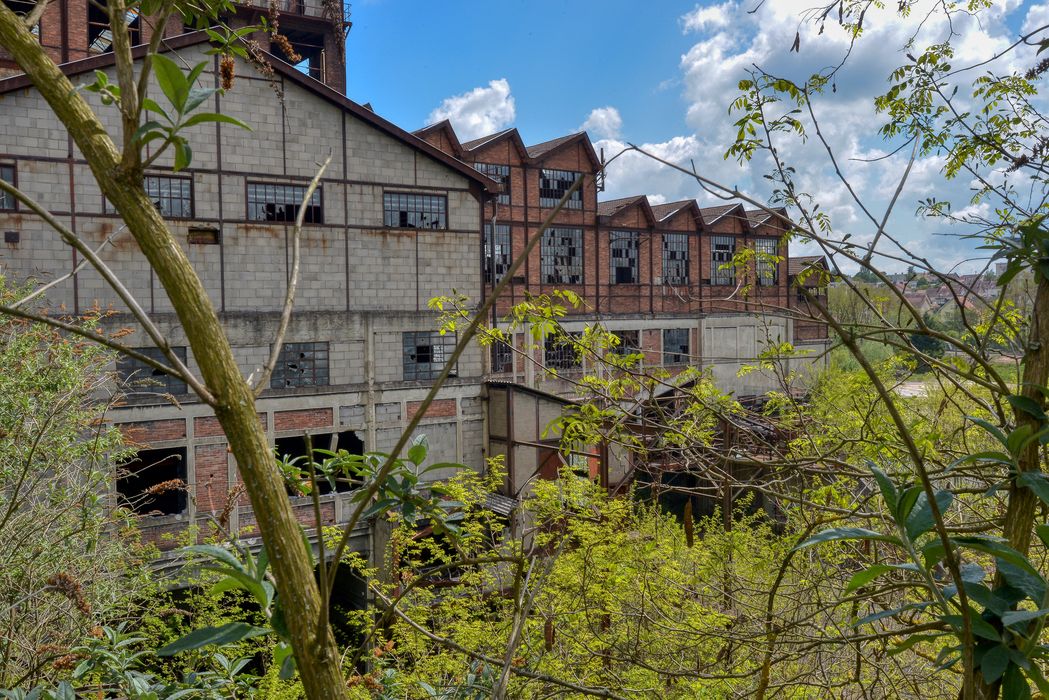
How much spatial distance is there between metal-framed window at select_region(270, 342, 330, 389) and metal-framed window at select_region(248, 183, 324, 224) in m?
2.23

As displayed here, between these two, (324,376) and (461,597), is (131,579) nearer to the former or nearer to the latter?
(461,597)

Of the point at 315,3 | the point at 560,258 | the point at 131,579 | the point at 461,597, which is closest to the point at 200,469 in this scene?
the point at 131,579

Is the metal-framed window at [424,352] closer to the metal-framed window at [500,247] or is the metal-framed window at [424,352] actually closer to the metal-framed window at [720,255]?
the metal-framed window at [500,247]

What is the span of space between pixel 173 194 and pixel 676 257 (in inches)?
572

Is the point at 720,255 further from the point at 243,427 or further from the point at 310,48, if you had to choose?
the point at 243,427

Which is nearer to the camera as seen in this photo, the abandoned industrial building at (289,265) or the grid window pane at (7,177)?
the grid window pane at (7,177)

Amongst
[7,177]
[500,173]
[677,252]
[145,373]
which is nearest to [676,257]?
[677,252]

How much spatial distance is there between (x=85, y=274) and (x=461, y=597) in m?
7.83

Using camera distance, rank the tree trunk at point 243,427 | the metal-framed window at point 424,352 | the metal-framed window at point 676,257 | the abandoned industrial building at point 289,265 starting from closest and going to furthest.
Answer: the tree trunk at point 243,427 → the abandoned industrial building at point 289,265 → the metal-framed window at point 424,352 → the metal-framed window at point 676,257

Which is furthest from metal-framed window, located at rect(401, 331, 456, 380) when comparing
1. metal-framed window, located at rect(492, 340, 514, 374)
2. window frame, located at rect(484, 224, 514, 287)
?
window frame, located at rect(484, 224, 514, 287)

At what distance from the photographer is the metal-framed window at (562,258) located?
20719 millimetres

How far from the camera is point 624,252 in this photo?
22031 mm

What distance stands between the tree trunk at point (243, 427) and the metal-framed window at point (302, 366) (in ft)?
43.1

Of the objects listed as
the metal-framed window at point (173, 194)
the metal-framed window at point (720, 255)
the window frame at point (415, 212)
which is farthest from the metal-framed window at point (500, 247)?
the metal-framed window at point (173, 194)
